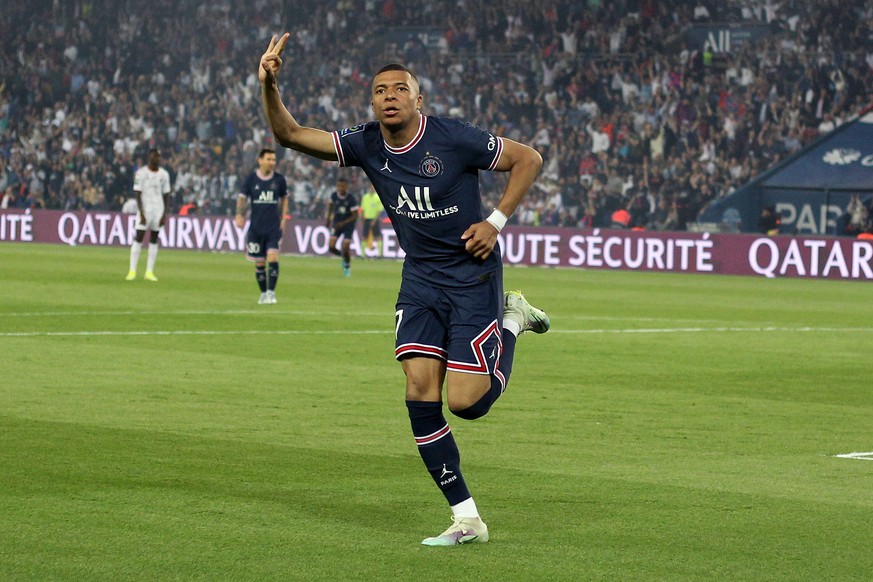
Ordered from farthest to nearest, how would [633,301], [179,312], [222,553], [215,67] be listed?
[215,67] < [633,301] < [179,312] < [222,553]

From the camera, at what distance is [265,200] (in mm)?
21297

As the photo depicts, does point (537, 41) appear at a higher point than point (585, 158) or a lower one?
higher

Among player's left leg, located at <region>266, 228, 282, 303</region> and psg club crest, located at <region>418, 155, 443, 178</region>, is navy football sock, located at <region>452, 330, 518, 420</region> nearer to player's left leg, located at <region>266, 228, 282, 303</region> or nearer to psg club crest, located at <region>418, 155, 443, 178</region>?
psg club crest, located at <region>418, 155, 443, 178</region>

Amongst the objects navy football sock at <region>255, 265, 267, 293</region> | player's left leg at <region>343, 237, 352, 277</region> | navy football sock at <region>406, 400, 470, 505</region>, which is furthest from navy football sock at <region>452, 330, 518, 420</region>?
player's left leg at <region>343, 237, 352, 277</region>

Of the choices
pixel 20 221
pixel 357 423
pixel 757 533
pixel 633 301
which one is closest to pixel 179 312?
pixel 633 301

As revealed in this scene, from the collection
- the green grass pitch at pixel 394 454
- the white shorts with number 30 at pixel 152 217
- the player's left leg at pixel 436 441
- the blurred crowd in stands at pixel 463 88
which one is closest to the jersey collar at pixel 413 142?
the player's left leg at pixel 436 441

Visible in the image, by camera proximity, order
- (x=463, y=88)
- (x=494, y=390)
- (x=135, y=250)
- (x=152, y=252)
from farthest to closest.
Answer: (x=463, y=88), (x=152, y=252), (x=135, y=250), (x=494, y=390)

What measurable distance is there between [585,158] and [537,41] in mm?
4897

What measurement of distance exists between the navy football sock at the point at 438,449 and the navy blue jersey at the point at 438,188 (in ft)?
1.90

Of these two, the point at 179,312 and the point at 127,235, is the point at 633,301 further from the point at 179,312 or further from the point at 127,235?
the point at 127,235

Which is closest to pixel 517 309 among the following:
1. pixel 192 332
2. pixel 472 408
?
pixel 472 408

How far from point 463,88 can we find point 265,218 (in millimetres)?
19236

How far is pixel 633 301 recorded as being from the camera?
904 inches

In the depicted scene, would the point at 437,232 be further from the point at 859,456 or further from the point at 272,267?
the point at 272,267
